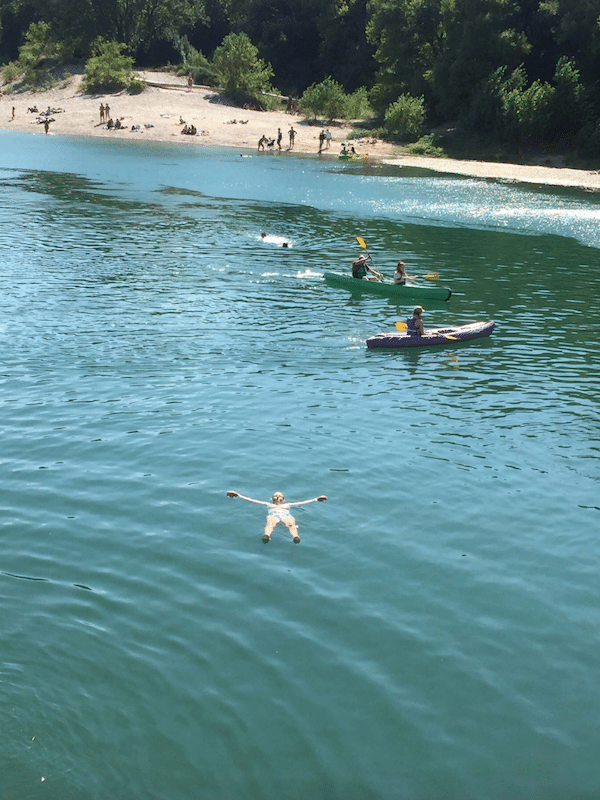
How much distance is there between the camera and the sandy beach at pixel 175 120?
94.4 metres

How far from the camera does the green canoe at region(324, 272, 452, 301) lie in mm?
34656

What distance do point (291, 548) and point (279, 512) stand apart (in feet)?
2.82

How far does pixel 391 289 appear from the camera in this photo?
35.5 m

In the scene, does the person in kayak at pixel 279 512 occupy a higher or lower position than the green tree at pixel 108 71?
lower

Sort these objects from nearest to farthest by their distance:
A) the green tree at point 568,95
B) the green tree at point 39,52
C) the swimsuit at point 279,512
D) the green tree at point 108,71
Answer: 1. the swimsuit at point 279,512
2. the green tree at point 568,95
3. the green tree at point 108,71
4. the green tree at point 39,52

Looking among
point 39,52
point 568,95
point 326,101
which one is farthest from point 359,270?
point 39,52

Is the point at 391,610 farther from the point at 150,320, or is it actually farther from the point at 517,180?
the point at 517,180

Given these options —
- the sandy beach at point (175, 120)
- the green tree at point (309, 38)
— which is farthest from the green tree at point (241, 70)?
the green tree at point (309, 38)

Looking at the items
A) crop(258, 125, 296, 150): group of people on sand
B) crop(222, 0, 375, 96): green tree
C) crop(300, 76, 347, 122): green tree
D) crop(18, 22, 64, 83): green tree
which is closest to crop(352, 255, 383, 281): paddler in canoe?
crop(258, 125, 296, 150): group of people on sand

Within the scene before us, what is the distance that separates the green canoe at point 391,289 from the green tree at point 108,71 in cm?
8713

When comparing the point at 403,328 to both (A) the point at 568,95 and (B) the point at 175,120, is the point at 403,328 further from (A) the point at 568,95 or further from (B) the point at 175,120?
(B) the point at 175,120

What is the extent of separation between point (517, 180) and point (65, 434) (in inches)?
2471

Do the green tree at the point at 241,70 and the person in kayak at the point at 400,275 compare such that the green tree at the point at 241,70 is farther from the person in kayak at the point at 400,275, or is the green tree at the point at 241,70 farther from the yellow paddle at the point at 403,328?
the yellow paddle at the point at 403,328

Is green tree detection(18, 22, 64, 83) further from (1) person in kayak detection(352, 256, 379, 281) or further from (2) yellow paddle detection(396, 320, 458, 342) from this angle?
(2) yellow paddle detection(396, 320, 458, 342)
